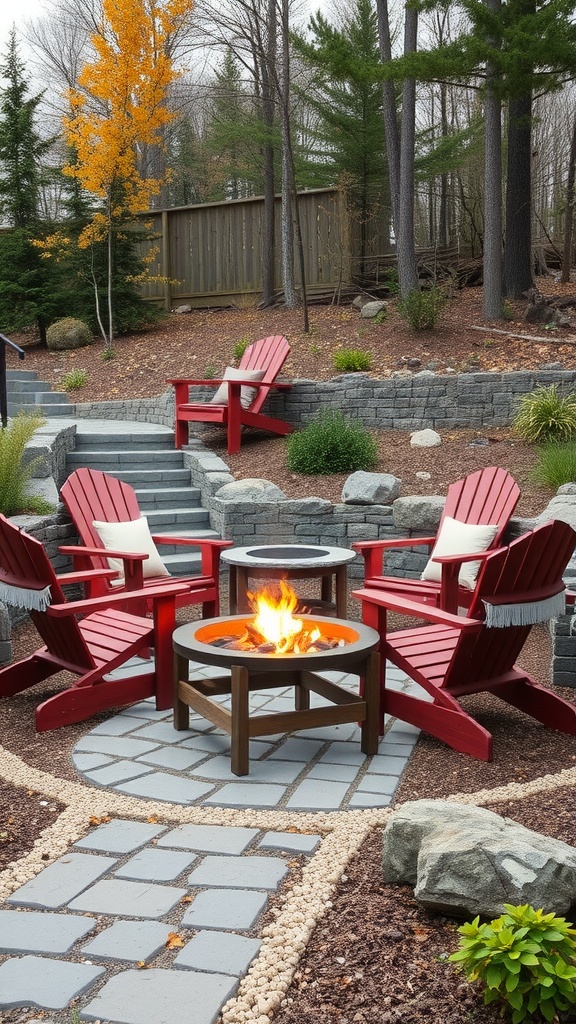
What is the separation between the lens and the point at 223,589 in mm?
6230

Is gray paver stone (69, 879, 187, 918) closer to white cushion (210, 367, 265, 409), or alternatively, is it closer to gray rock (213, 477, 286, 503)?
gray rock (213, 477, 286, 503)

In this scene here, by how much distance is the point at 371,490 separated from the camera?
6605 millimetres

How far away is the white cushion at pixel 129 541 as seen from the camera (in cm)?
498

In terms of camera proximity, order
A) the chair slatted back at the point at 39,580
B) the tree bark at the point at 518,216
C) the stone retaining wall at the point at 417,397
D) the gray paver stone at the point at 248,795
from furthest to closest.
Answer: the tree bark at the point at 518,216 < the stone retaining wall at the point at 417,397 < the chair slatted back at the point at 39,580 < the gray paver stone at the point at 248,795

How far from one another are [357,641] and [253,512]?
328 centimetres

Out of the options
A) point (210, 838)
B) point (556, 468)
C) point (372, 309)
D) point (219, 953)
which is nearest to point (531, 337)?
point (372, 309)

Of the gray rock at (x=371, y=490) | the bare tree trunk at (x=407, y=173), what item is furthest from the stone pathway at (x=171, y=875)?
the bare tree trunk at (x=407, y=173)

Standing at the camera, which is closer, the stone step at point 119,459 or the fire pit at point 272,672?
the fire pit at point 272,672

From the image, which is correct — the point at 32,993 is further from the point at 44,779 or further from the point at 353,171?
the point at 353,171

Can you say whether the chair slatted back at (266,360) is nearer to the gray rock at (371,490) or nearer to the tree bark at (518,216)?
the gray rock at (371,490)

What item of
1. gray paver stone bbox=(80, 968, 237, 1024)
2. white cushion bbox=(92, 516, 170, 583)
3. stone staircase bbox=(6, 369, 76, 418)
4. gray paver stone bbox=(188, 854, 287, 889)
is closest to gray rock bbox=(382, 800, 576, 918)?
gray paver stone bbox=(188, 854, 287, 889)

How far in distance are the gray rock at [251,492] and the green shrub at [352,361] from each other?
122 inches

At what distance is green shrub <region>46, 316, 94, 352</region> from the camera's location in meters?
Answer: 12.9

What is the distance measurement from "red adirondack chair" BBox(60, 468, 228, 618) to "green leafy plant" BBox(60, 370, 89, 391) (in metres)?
6.22
